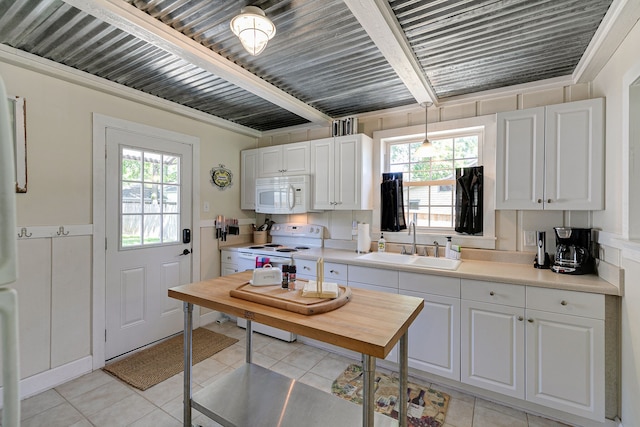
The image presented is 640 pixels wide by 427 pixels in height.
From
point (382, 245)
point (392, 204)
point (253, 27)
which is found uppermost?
point (253, 27)

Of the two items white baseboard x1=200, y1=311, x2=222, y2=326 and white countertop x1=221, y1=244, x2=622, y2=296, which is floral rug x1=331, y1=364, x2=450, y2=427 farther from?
white baseboard x1=200, y1=311, x2=222, y2=326

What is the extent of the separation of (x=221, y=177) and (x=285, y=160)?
2.79 ft

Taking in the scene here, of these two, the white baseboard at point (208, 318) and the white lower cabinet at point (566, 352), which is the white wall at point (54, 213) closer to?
the white baseboard at point (208, 318)

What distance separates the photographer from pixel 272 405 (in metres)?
1.78

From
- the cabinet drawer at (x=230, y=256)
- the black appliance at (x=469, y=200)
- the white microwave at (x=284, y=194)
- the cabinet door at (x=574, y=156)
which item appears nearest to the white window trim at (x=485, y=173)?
the black appliance at (x=469, y=200)

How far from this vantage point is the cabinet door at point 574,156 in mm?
2064

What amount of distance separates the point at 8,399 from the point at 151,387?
214 centimetres

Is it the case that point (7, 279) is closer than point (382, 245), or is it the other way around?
point (7, 279)

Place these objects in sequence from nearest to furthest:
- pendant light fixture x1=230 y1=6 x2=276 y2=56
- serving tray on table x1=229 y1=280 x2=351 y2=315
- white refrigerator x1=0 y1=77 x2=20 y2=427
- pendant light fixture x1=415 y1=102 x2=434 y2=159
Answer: white refrigerator x1=0 y1=77 x2=20 y2=427
serving tray on table x1=229 y1=280 x2=351 y2=315
pendant light fixture x1=230 y1=6 x2=276 y2=56
pendant light fixture x1=415 y1=102 x2=434 y2=159

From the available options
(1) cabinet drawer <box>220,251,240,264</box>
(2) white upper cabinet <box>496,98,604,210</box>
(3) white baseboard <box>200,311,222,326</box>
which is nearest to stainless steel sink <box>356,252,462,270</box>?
(2) white upper cabinet <box>496,98,604,210</box>

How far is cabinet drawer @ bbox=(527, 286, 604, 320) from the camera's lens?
181cm

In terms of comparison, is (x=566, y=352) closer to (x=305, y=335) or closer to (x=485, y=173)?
(x=485, y=173)

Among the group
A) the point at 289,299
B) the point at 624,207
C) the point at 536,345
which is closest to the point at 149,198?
the point at 289,299

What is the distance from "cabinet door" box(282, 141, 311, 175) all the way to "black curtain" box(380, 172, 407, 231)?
932mm
